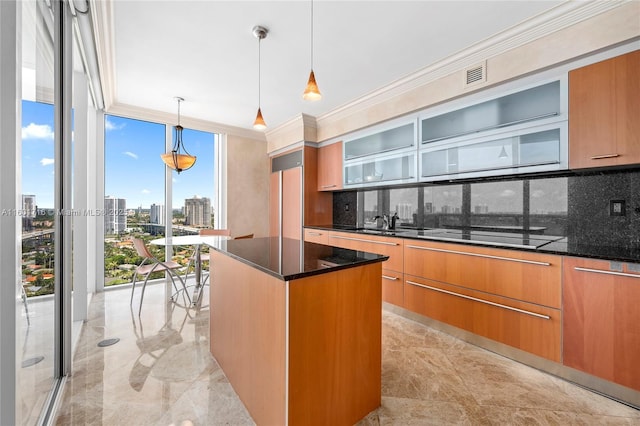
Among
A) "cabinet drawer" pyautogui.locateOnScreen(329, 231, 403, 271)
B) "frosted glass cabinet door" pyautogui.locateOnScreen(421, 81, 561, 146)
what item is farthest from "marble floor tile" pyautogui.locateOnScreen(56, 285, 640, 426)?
"frosted glass cabinet door" pyautogui.locateOnScreen(421, 81, 561, 146)

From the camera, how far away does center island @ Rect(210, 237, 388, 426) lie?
123cm

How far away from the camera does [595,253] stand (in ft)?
5.74

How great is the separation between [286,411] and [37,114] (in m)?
1.85

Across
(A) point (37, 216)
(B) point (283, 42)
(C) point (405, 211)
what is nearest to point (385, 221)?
(C) point (405, 211)

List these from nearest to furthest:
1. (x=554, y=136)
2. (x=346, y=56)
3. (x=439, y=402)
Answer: (x=439, y=402) < (x=554, y=136) < (x=346, y=56)

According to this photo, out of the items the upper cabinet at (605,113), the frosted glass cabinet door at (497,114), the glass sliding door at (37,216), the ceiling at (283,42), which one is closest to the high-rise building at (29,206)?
the glass sliding door at (37,216)

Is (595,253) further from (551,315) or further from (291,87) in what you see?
(291,87)

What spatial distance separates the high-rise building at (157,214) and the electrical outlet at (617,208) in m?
5.14

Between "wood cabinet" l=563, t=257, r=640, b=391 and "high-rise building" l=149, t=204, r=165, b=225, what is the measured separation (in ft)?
15.8

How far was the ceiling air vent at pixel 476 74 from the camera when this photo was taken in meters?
2.45

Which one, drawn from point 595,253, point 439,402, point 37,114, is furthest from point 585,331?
point 37,114

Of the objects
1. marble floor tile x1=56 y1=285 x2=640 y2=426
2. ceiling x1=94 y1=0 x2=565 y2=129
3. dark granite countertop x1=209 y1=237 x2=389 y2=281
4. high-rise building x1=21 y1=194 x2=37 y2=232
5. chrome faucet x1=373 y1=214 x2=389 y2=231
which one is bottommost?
marble floor tile x1=56 y1=285 x2=640 y2=426

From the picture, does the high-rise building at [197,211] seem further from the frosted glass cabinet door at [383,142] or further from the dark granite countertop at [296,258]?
the dark granite countertop at [296,258]

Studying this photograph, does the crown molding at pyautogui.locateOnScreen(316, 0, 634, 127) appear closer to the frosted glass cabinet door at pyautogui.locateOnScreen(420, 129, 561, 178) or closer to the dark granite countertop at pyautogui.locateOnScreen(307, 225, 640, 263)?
the frosted glass cabinet door at pyautogui.locateOnScreen(420, 129, 561, 178)
